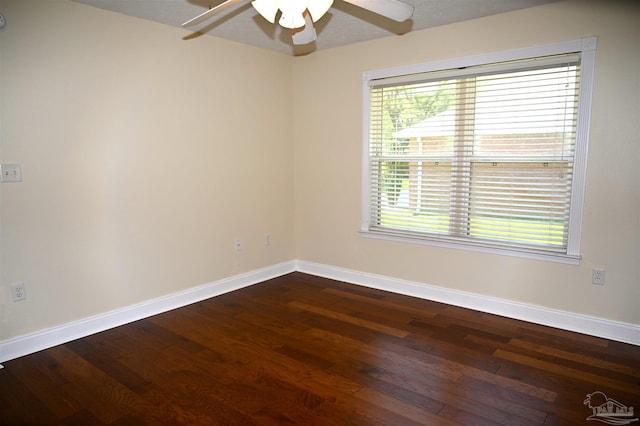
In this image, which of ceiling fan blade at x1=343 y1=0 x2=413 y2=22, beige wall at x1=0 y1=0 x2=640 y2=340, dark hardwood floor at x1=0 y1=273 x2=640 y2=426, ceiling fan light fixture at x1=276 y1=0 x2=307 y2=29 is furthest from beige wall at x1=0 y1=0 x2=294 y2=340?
ceiling fan blade at x1=343 y1=0 x2=413 y2=22

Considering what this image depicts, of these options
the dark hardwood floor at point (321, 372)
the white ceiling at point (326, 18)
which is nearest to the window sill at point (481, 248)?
the dark hardwood floor at point (321, 372)

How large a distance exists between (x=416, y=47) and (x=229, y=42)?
5.77 ft

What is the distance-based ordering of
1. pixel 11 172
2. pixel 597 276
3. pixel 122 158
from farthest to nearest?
pixel 122 158
pixel 597 276
pixel 11 172

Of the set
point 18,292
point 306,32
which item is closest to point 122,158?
point 18,292

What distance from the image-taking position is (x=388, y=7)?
211 centimetres

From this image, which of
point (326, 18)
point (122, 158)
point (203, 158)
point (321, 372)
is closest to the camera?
point (321, 372)

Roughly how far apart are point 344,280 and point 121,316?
7.24 ft

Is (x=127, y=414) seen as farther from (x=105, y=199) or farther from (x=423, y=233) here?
(x=423, y=233)

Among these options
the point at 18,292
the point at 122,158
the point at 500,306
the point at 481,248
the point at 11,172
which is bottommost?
the point at 500,306

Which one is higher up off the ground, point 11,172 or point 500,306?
point 11,172

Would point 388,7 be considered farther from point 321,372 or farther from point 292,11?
point 321,372

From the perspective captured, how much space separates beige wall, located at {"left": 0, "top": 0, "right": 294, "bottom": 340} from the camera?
274 centimetres

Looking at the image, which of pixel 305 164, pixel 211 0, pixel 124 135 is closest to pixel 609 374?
pixel 305 164

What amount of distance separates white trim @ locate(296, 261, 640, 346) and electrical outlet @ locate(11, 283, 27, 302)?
277cm
